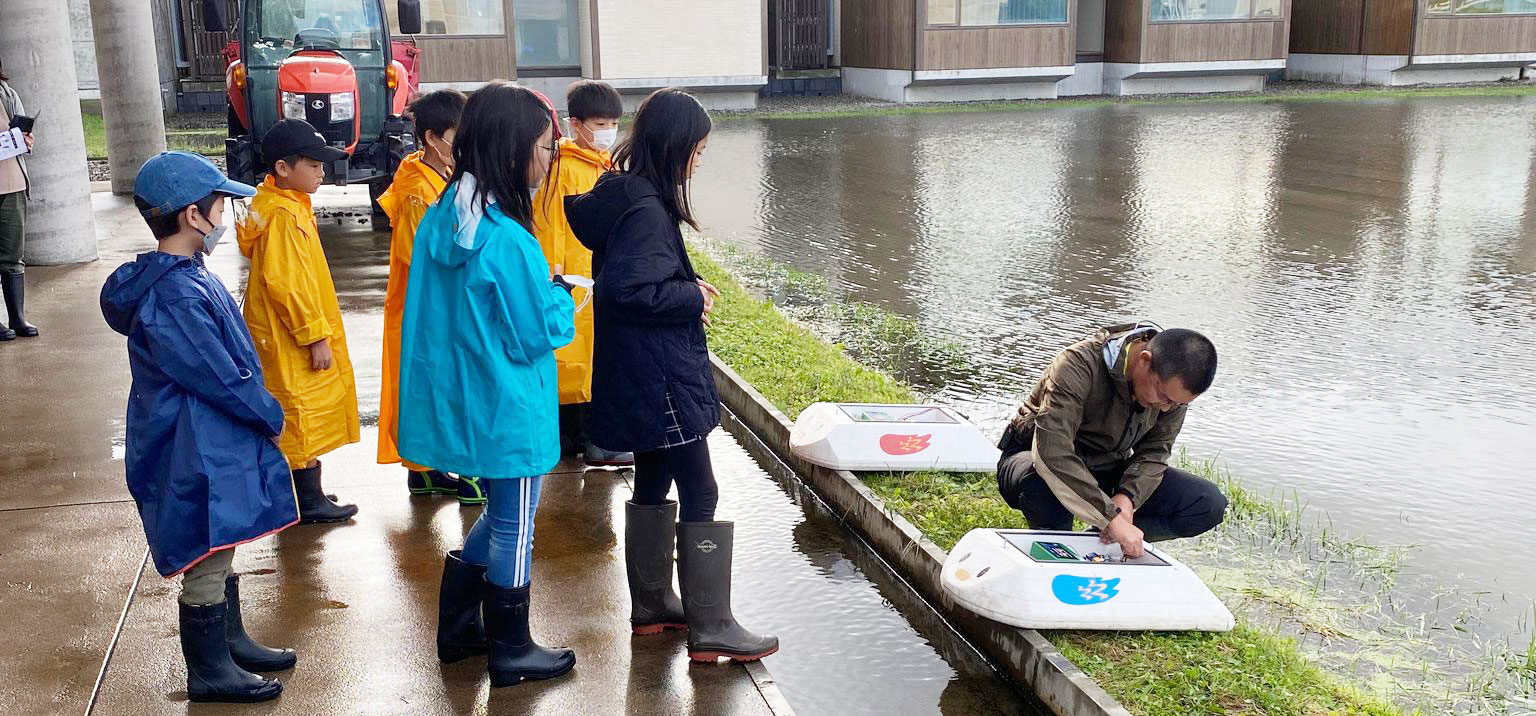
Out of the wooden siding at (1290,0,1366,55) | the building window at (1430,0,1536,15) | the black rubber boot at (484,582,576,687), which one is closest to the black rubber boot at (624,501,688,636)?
the black rubber boot at (484,582,576,687)

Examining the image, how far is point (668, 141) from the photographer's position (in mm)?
3717

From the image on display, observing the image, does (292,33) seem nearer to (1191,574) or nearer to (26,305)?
(26,305)

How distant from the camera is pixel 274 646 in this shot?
13.3 ft

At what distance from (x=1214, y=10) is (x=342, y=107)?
22373mm

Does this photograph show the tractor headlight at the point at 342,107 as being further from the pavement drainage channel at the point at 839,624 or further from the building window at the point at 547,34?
the building window at the point at 547,34

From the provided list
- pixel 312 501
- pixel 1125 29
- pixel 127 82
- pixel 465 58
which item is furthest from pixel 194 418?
pixel 1125 29

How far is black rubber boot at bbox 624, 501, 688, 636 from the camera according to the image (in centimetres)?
404

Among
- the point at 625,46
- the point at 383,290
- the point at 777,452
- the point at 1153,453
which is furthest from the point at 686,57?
the point at 1153,453

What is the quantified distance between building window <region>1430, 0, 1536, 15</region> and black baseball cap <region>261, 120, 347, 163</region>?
30.9 m

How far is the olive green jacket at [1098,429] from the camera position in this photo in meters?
4.20

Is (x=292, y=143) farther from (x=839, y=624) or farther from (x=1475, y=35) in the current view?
(x=1475, y=35)

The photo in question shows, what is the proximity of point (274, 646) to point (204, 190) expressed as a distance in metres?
1.44

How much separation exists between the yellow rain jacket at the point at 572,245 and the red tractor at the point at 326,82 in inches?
293

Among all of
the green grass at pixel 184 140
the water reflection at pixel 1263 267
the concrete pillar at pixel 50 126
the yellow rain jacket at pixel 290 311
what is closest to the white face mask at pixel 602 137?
the yellow rain jacket at pixel 290 311
